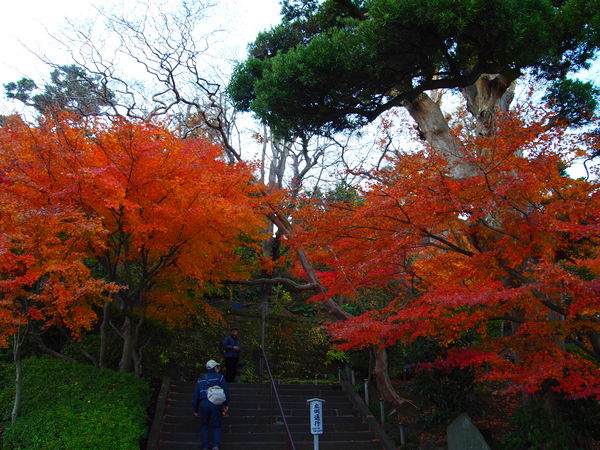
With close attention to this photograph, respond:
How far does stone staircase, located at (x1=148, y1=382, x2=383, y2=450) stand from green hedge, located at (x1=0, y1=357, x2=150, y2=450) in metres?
0.67

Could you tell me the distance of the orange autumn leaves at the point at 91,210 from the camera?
23.3ft

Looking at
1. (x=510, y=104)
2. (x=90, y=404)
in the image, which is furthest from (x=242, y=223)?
(x=510, y=104)

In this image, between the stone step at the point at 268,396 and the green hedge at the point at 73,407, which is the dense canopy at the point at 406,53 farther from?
the green hedge at the point at 73,407

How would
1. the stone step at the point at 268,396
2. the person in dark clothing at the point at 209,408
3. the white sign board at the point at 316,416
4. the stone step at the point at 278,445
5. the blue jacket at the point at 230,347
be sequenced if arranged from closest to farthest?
the white sign board at the point at 316,416
the person in dark clothing at the point at 209,408
the stone step at the point at 278,445
the stone step at the point at 268,396
the blue jacket at the point at 230,347

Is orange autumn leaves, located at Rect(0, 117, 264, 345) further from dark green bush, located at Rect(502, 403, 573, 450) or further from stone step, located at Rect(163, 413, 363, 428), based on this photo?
dark green bush, located at Rect(502, 403, 573, 450)

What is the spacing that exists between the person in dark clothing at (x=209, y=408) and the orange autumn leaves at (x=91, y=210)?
6.22 feet

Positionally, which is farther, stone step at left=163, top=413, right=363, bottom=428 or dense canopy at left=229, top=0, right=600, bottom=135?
stone step at left=163, top=413, right=363, bottom=428

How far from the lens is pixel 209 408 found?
748cm

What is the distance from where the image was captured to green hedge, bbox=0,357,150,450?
22.6 ft

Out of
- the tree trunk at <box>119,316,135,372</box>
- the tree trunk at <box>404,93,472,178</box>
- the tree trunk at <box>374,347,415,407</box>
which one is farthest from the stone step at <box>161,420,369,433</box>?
the tree trunk at <box>404,93,472,178</box>

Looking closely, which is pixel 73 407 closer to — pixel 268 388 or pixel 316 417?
pixel 316 417

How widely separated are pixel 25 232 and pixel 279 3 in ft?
30.9

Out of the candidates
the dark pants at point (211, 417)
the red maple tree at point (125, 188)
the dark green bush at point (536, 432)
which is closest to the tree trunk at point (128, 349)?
the red maple tree at point (125, 188)

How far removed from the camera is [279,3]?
12688 mm
